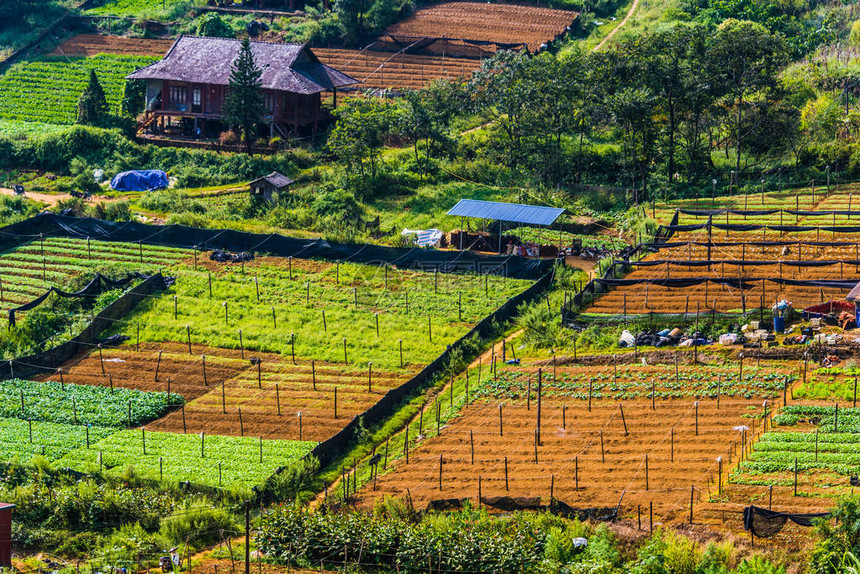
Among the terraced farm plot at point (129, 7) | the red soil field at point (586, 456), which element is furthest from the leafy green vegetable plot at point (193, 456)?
the terraced farm plot at point (129, 7)

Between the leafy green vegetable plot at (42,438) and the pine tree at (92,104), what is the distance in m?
32.9

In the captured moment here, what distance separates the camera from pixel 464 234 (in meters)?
57.9

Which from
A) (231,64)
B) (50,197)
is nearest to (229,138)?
(231,64)

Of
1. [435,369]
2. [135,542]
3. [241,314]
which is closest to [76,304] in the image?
[241,314]

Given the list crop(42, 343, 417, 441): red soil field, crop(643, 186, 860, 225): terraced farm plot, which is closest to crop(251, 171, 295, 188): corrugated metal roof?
crop(42, 343, 417, 441): red soil field

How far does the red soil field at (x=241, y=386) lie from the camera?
144ft

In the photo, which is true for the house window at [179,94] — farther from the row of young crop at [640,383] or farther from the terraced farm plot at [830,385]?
the terraced farm plot at [830,385]

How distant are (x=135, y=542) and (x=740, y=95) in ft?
121

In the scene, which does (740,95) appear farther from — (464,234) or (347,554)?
(347,554)

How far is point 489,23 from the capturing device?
85.8 metres

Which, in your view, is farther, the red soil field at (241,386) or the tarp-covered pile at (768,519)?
the red soil field at (241,386)

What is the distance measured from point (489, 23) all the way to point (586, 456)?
50.8 metres

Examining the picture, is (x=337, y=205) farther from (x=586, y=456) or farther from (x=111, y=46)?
(x=111, y=46)

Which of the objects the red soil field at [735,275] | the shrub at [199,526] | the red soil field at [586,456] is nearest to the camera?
the red soil field at [586,456]
